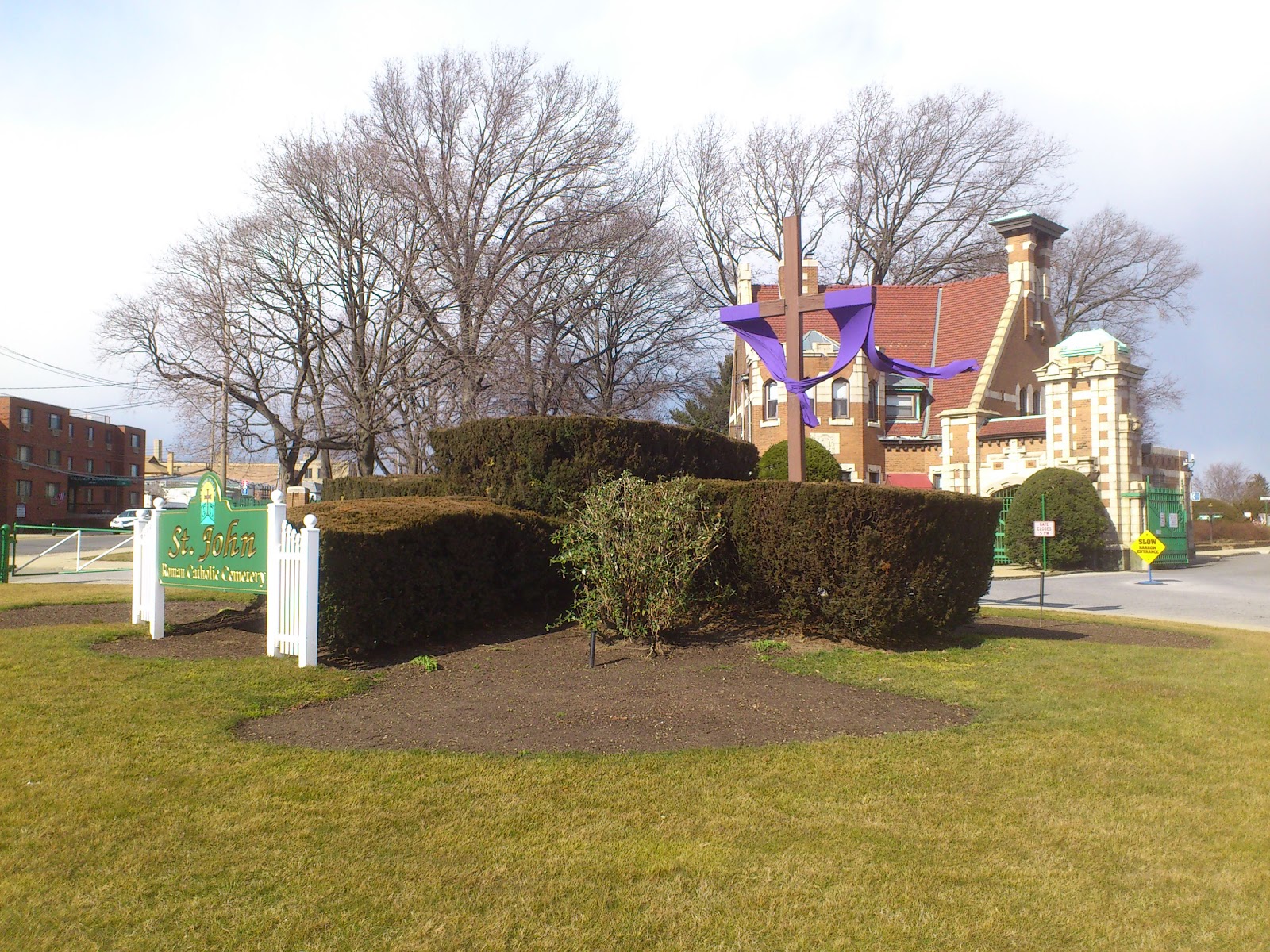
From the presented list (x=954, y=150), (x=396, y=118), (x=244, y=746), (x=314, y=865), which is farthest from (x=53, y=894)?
(x=954, y=150)

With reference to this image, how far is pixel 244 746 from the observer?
6047 mm

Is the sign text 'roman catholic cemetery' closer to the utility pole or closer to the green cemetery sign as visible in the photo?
the green cemetery sign

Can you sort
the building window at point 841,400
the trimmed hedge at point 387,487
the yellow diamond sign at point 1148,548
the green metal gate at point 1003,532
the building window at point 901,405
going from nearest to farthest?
the trimmed hedge at point 387,487 → the yellow diamond sign at point 1148,548 → the green metal gate at point 1003,532 → the building window at point 841,400 → the building window at point 901,405

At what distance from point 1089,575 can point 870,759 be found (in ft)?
74.9

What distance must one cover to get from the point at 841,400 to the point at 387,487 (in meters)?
23.3

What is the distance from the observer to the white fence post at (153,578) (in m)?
10.7

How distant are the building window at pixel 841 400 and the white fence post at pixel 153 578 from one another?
2764 cm

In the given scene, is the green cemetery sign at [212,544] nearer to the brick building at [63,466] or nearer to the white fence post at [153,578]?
the white fence post at [153,578]

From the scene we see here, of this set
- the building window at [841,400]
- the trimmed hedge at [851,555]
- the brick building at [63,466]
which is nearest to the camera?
the trimmed hedge at [851,555]

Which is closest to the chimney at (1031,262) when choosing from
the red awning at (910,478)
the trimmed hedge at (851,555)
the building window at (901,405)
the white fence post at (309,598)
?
the building window at (901,405)

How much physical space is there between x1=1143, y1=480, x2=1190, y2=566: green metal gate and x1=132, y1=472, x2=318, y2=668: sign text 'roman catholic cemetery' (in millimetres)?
27158

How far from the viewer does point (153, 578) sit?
10.9 m

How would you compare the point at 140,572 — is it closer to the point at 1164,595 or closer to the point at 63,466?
the point at 1164,595

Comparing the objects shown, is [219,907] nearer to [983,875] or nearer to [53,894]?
[53,894]
